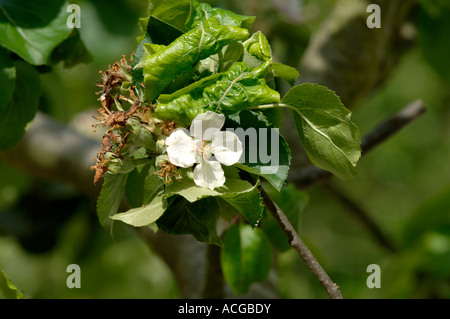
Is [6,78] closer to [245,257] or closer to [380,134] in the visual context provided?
[245,257]

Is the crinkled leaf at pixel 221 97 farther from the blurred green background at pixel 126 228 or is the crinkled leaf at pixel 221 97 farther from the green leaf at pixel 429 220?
the green leaf at pixel 429 220

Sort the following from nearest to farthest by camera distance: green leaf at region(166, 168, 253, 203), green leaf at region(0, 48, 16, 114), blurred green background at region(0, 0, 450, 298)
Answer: green leaf at region(166, 168, 253, 203)
green leaf at region(0, 48, 16, 114)
blurred green background at region(0, 0, 450, 298)

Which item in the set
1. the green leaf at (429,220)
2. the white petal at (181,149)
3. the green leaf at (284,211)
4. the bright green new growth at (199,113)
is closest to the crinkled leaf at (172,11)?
the bright green new growth at (199,113)

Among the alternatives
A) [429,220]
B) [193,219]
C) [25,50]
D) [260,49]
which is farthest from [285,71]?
[429,220]

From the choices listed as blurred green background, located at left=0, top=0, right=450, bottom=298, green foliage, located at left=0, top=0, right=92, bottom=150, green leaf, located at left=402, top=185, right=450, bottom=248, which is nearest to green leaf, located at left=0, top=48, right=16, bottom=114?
green foliage, located at left=0, top=0, right=92, bottom=150

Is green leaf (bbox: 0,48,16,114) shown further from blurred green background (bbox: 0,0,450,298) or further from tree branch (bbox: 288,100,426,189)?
tree branch (bbox: 288,100,426,189)
